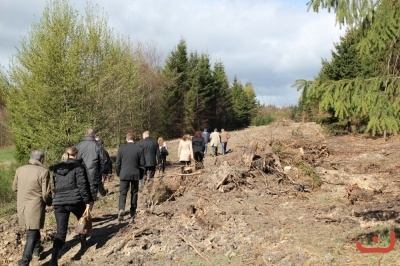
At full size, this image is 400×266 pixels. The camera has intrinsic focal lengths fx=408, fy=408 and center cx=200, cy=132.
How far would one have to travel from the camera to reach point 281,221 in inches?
295

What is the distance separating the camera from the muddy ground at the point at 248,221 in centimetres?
616

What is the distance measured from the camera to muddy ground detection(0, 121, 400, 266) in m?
6.16

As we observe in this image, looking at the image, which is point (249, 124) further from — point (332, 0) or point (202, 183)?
point (332, 0)

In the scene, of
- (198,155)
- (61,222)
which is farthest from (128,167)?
(198,155)

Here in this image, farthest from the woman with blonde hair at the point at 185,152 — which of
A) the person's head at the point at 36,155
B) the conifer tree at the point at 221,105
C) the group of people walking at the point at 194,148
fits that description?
the conifer tree at the point at 221,105

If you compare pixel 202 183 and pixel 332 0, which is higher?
pixel 332 0

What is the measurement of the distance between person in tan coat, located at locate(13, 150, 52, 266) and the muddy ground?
87cm

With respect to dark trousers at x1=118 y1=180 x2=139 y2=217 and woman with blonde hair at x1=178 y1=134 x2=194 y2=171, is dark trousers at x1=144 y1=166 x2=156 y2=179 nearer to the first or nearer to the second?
woman with blonde hair at x1=178 y1=134 x2=194 y2=171

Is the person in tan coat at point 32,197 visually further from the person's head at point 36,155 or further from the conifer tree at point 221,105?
the conifer tree at point 221,105

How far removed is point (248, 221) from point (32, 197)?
3761 mm

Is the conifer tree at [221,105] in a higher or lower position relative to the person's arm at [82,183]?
higher

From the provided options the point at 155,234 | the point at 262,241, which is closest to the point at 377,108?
the point at 262,241

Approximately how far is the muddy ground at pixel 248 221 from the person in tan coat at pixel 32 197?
0.87 meters

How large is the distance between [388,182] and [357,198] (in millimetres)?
2247
